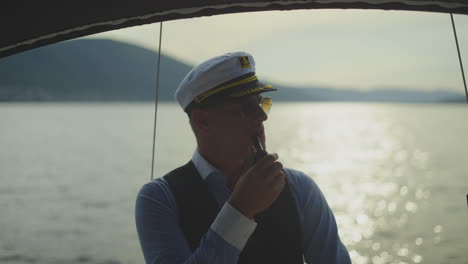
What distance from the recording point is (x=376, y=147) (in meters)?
67.9

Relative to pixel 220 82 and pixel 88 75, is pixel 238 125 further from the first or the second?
pixel 88 75

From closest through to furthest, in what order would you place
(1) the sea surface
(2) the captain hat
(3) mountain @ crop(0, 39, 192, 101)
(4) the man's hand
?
(4) the man's hand, (2) the captain hat, (1) the sea surface, (3) mountain @ crop(0, 39, 192, 101)

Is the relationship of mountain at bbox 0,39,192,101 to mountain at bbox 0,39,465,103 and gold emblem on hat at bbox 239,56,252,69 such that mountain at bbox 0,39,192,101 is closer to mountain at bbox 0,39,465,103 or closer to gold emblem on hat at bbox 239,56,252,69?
mountain at bbox 0,39,465,103

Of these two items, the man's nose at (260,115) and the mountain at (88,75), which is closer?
the man's nose at (260,115)

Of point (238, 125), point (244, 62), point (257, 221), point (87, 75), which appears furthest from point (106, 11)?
point (87, 75)

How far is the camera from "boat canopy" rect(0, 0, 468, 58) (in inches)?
73.0

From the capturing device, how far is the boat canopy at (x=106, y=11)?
1.86 metres

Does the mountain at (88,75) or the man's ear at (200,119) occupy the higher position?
the mountain at (88,75)

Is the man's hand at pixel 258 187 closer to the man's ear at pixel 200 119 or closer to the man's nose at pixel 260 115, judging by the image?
the man's nose at pixel 260 115

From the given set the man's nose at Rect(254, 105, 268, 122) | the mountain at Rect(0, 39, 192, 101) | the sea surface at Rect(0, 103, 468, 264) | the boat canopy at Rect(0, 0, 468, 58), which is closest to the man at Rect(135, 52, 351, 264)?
the man's nose at Rect(254, 105, 268, 122)

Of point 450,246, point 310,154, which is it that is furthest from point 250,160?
point 310,154

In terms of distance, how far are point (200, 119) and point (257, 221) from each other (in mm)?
393

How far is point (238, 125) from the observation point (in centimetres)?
151

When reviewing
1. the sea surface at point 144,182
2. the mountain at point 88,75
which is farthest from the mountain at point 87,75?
the sea surface at point 144,182
